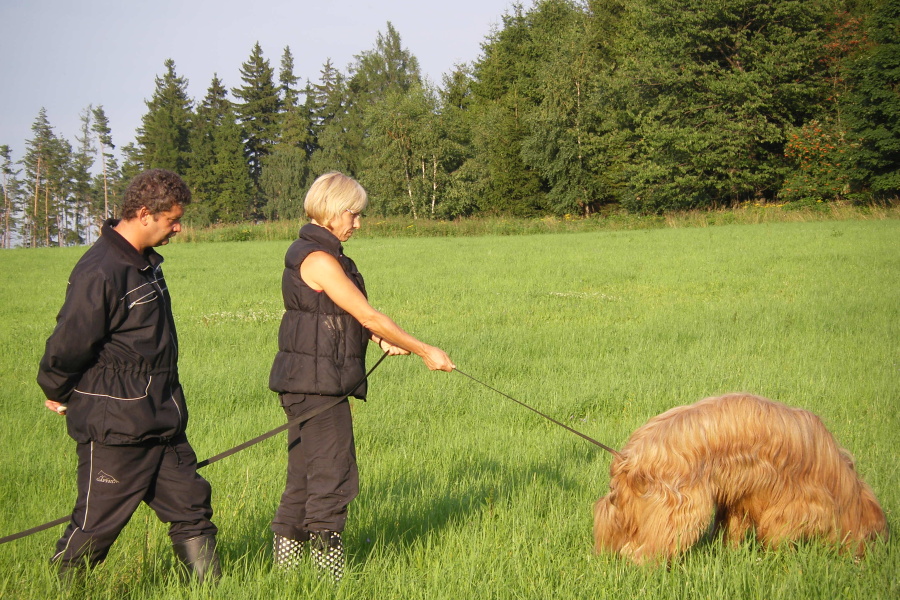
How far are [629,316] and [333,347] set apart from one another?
31.9 feet

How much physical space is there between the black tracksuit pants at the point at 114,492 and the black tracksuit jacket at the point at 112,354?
8 centimetres

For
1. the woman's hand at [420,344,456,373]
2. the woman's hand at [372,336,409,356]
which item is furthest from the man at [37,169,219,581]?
the woman's hand at [420,344,456,373]

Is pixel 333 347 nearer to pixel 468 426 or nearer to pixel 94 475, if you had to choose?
pixel 94 475

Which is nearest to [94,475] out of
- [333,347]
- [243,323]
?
[333,347]

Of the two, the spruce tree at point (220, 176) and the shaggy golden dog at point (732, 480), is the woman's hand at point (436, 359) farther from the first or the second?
the spruce tree at point (220, 176)

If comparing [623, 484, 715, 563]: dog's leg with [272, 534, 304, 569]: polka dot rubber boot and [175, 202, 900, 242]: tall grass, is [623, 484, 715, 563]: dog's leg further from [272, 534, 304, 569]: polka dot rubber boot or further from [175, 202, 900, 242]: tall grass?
[175, 202, 900, 242]: tall grass

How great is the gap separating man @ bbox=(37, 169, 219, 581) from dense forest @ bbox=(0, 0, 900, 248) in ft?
134

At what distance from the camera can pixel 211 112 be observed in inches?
3226

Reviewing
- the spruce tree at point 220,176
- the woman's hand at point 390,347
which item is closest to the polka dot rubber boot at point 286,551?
the woman's hand at point 390,347

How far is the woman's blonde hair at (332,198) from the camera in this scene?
3.61 meters

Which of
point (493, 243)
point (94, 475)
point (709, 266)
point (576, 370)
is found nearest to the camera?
point (94, 475)

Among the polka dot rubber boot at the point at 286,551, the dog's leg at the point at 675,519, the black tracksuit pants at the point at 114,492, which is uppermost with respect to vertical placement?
the black tracksuit pants at the point at 114,492

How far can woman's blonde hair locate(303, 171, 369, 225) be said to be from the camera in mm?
3609

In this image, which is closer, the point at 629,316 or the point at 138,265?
the point at 138,265
